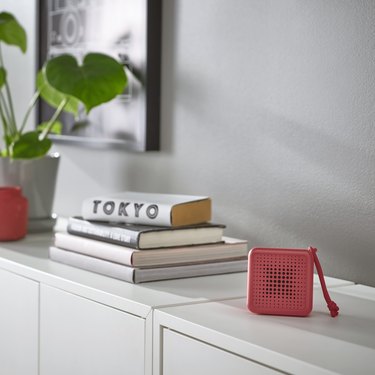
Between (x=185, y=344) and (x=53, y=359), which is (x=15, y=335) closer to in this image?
(x=53, y=359)

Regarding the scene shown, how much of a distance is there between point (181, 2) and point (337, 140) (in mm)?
589

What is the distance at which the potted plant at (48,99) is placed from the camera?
1.80 m

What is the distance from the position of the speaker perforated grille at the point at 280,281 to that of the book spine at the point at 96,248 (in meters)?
0.29

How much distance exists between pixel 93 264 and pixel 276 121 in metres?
0.47

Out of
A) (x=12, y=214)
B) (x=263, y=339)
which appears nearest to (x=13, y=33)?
(x=12, y=214)

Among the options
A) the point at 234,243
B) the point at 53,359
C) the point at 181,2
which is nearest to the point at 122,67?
the point at 181,2

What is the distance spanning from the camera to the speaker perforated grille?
1160 millimetres

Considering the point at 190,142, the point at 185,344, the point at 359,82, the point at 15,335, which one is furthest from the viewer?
the point at 190,142

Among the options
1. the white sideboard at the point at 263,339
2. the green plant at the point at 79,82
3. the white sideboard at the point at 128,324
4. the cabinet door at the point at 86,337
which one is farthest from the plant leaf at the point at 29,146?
the white sideboard at the point at 263,339

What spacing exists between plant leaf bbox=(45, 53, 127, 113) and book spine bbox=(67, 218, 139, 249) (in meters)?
0.33

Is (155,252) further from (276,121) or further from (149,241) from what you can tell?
(276,121)

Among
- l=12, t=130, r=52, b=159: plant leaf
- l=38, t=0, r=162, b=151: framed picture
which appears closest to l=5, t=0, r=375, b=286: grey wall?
l=38, t=0, r=162, b=151: framed picture

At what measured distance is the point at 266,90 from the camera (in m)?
1.62

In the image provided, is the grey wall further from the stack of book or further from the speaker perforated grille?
the speaker perforated grille
